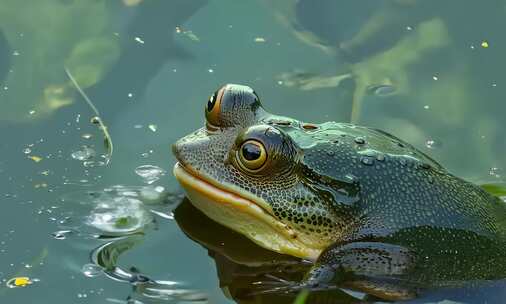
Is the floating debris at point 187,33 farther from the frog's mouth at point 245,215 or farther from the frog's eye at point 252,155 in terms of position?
the frog's eye at point 252,155

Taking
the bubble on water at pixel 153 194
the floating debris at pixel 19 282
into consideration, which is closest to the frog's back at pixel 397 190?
the bubble on water at pixel 153 194

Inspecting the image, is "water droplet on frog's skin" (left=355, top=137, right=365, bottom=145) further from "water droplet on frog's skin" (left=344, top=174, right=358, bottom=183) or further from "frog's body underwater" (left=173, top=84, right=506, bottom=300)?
"water droplet on frog's skin" (left=344, top=174, right=358, bottom=183)

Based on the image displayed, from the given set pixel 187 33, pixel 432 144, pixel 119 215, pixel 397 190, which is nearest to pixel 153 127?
pixel 119 215

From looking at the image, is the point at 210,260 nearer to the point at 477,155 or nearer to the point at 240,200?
the point at 240,200

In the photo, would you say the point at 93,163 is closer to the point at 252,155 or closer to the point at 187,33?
the point at 252,155

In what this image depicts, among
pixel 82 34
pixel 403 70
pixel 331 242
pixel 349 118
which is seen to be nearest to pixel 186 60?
pixel 82 34
